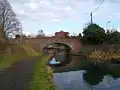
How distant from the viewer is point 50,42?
A: 279 feet

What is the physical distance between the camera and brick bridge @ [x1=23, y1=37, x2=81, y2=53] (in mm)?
82562

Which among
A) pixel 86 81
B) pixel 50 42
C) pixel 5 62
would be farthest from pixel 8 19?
pixel 86 81

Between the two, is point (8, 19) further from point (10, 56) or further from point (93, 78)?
point (93, 78)

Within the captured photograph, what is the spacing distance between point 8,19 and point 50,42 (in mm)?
22072

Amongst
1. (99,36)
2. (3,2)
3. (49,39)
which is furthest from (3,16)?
(99,36)

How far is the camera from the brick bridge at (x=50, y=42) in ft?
271

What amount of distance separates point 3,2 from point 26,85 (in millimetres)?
48802

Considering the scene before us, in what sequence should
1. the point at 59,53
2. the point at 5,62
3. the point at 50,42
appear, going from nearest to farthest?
the point at 5,62, the point at 50,42, the point at 59,53

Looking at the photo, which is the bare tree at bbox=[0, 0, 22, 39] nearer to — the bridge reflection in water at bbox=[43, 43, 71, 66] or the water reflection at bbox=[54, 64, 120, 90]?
the bridge reflection in water at bbox=[43, 43, 71, 66]

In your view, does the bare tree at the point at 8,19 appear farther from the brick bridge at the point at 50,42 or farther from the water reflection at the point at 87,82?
the water reflection at the point at 87,82

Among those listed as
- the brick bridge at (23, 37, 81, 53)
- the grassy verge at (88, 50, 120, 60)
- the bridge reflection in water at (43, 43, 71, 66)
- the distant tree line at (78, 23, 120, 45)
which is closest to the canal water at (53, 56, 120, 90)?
the bridge reflection in water at (43, 43, 71, 66)

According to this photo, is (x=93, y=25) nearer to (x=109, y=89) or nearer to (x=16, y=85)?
(x=109, y=89)

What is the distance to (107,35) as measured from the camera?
3157 inches

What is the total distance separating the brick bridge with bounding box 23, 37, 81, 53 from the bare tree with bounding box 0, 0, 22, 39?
14.9 meters
